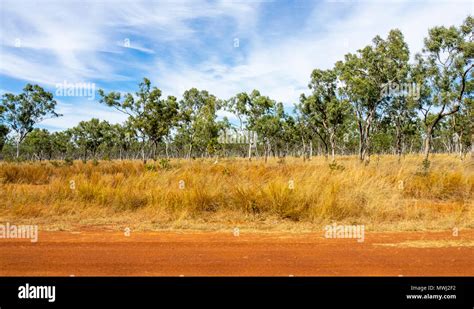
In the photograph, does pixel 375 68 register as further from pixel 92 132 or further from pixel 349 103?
pixel 92 132

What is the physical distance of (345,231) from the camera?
6.71 meters

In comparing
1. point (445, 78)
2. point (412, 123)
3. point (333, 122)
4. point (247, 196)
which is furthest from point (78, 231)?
point (412, 123)

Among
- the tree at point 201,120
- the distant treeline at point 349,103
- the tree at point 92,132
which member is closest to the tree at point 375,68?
the distant treeline at point 349,103

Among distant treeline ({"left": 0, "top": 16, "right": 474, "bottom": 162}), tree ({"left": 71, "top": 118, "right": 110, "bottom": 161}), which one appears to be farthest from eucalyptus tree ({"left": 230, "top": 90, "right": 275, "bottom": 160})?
tree ({"left": 71, "top": 118, "right": 110, "bottom": 161})

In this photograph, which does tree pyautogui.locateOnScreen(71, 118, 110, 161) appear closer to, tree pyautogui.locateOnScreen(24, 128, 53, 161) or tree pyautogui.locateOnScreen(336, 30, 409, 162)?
tree pyautogui.locateOnScreen(24, 128, 53, 161)

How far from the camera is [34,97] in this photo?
41.0 metres

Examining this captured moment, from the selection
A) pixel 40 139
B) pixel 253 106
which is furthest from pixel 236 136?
pixel 40 139
